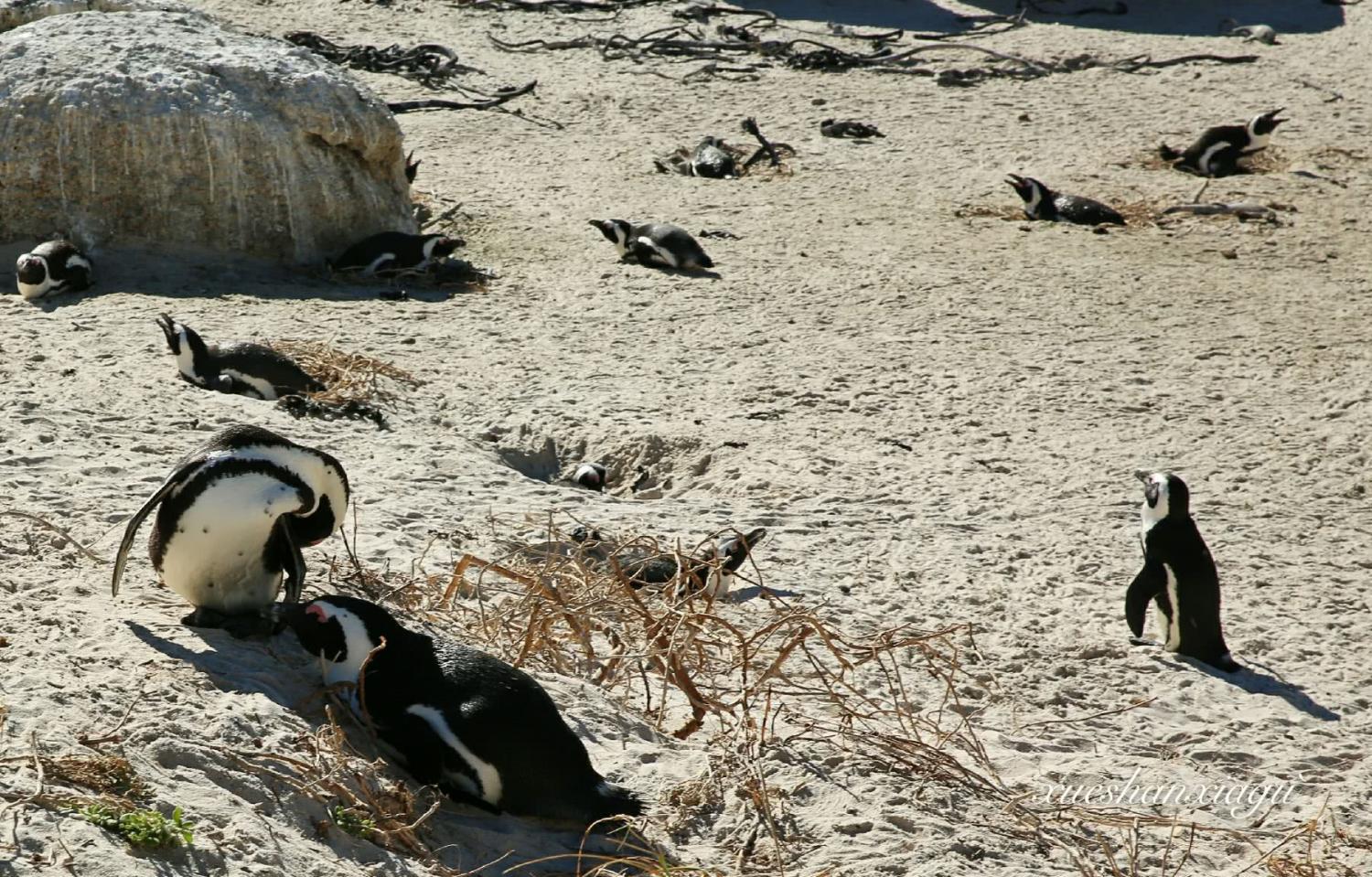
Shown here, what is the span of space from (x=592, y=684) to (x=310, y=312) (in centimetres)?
428

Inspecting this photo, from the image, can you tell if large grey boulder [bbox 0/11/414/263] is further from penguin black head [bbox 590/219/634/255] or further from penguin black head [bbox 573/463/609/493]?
penguin black head [bbox 573/463/609/493]

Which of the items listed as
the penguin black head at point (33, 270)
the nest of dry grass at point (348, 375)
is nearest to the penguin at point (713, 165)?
the nest of dry grass at point (348, 375)

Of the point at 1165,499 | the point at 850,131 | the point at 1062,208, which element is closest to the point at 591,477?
the point at 1165,499

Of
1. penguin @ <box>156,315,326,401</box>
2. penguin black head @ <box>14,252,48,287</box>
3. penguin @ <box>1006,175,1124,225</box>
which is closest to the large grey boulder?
penguin black head @ <box>14,252,48,287</box>

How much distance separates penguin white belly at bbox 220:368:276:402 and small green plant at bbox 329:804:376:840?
365 cm

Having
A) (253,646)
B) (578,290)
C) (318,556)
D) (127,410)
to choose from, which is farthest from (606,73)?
(253,646)

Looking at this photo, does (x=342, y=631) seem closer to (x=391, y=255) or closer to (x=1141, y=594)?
(x=1141, y=594)

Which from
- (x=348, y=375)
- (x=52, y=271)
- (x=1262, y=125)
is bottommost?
(x=348, y=375)

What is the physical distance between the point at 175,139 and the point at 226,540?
209 inches

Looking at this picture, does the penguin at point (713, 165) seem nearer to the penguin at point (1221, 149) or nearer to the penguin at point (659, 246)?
the penguin at point (659, 246)

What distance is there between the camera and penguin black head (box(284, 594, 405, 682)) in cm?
334

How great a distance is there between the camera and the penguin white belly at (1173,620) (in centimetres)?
469

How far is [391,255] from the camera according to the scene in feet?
27.2

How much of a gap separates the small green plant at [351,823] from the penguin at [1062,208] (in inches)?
303
